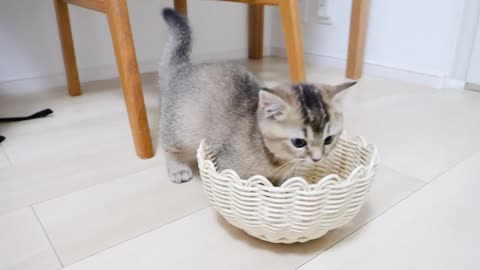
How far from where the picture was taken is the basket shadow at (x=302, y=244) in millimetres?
654

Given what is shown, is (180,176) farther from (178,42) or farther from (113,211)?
(178,42)

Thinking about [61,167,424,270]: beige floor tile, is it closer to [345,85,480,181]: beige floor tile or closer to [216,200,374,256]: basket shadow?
[216,200,374,256]: basket shadow

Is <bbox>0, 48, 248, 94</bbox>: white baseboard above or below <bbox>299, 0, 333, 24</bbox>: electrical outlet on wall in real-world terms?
below

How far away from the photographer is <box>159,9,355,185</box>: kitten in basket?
632 mm

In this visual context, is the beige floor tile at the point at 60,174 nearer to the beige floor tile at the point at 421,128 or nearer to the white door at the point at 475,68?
the beige floor tile at the point at 421,128

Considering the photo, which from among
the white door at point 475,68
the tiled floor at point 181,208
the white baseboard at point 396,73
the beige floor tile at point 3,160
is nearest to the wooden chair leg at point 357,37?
the white baseboard at point 396,73

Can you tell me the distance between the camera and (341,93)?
0.67 m

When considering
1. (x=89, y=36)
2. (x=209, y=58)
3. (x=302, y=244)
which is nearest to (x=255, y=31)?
(x=209, y=58)

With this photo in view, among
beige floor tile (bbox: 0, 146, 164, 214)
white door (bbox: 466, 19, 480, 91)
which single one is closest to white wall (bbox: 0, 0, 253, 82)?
beige floor tile (bbox: 0, 146, 164, 214)

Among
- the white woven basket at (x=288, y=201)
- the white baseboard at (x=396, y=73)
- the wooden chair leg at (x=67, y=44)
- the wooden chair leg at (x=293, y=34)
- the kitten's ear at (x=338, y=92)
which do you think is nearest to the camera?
the white woven basket at (x=288, y=201)

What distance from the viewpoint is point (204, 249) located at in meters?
0.66

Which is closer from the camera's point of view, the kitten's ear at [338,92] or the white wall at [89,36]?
the kitten's ear at [338,92]

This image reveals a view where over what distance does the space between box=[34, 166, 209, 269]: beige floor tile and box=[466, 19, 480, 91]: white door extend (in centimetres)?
131

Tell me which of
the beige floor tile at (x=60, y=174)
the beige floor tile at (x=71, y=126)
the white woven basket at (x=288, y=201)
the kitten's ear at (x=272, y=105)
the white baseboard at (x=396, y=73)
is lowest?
the white baseboard at (x=396, y=73)
